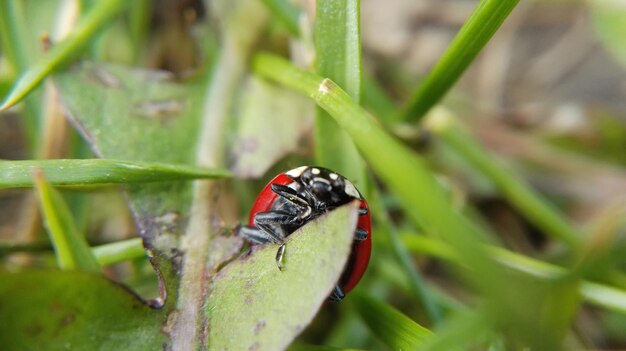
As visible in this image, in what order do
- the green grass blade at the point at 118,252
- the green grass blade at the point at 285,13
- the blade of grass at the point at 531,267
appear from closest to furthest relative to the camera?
the green grass blade at the point at 118,252 < the blade of grass at the point at 531,267 < the green grass blade at the point at 285,13

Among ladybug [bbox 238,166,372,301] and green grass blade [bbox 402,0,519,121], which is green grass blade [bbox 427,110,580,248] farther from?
ladybug [bbox 238,166,372,301]

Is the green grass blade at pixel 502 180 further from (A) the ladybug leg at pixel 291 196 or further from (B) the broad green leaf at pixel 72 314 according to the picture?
(B) the broad green leaf at pixel 72 314

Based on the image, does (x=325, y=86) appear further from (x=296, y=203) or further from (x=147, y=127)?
(x=147, y=127)

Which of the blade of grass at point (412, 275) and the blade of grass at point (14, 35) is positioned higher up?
the blade of grass at point (14, 35)

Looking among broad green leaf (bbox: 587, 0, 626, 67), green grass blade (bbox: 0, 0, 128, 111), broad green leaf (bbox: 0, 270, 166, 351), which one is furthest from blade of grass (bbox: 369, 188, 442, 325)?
broad green leaf (bbox: 587, 0, 626, 67)

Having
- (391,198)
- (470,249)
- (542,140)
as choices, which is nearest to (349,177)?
(391,198)

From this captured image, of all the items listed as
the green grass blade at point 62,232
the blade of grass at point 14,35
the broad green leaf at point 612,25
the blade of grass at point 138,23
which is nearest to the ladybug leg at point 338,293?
the green grass blade at point 62,232

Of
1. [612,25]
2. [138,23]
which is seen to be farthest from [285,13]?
[612,25]
